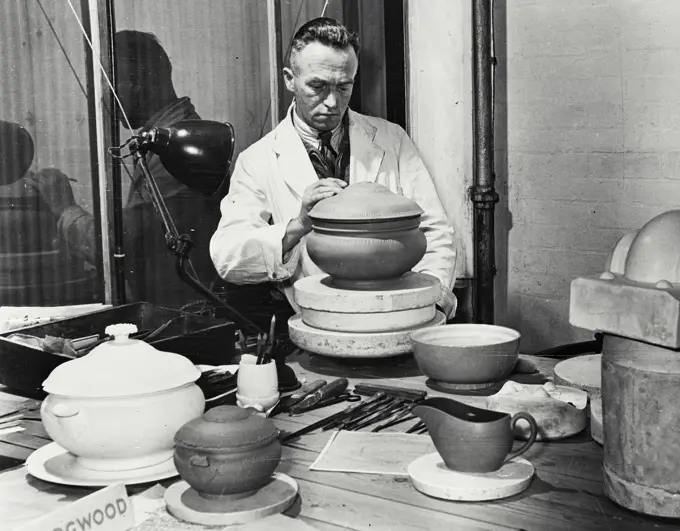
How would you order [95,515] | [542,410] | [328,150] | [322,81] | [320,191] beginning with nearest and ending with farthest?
[95,515], [542,410], [320,191], [322,81], [328,150]

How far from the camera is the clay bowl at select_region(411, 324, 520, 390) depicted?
2082 mm

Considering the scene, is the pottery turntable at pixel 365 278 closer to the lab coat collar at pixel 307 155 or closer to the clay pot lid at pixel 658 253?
the clay pot lid at pixel 658 253

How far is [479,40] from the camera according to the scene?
3.90 meters

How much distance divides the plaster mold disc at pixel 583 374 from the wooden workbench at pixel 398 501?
0.10m

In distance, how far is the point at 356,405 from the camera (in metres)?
2.05

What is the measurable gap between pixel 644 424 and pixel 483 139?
8.72 ft

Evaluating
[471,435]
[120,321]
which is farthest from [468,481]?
[120,321]

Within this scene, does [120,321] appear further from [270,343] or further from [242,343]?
[270,343]

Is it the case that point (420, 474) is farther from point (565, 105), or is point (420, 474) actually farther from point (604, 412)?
point (565, 105)

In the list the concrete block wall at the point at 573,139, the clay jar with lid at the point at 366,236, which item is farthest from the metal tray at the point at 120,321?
the concrete block wall at the point at 573,139

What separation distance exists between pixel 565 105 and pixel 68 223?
218 cm

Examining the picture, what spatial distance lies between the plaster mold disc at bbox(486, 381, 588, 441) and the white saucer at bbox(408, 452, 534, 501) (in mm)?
193

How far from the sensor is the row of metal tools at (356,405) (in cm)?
190

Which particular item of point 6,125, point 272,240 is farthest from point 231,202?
point 6,125
